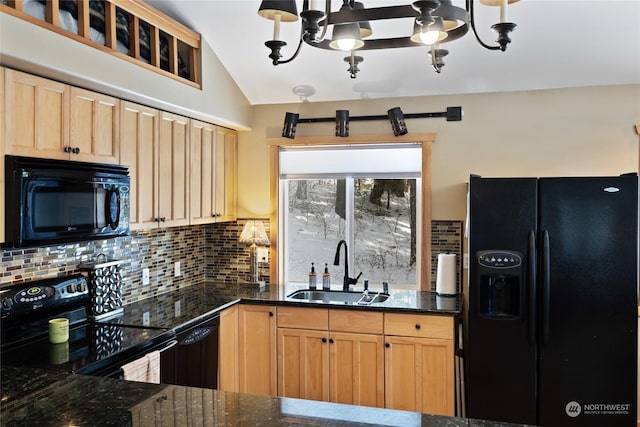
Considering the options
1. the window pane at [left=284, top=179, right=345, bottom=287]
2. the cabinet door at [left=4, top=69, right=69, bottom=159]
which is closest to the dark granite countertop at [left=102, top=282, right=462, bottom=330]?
the window pane at [left=284, top=179, right=345, bottom=287]

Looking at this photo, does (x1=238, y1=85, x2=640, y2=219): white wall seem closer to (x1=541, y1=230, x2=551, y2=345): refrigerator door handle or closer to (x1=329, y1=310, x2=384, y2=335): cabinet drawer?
(x1=541, y1=230, x2=551, y2=345): refrigerator door handle

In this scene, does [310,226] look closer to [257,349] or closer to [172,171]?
[257,349]

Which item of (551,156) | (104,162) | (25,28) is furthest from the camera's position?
(551,156)

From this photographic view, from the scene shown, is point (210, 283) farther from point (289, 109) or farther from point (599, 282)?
point (599, 282)

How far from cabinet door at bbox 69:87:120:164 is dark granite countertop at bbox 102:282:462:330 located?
948mm

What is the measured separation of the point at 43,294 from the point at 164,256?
120 centimetres

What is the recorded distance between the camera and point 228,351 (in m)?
3.48

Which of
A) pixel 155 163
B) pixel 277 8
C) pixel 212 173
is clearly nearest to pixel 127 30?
pixel 155 163

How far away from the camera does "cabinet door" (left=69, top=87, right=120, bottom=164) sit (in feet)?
8.27

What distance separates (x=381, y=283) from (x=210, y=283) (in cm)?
142

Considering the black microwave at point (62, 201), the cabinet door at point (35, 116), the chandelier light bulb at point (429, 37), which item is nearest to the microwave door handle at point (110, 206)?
the black microwave at point (62, 201)

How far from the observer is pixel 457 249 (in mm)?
3771

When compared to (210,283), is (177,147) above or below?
above

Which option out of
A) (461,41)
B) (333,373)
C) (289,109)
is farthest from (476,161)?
(333,373)
